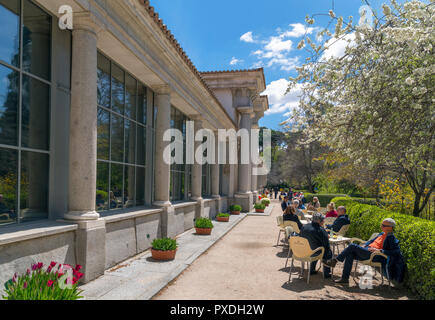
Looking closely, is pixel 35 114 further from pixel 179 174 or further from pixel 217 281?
pixel 179 174

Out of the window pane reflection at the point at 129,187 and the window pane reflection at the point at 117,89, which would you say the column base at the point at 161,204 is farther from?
the window pane reflection at the point at 117,89

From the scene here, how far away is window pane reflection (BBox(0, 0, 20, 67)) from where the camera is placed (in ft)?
14.6

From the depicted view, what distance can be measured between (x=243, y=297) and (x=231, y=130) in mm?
15149

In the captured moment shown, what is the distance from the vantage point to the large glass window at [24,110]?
177 inches

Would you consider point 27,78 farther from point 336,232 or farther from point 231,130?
point 231,130

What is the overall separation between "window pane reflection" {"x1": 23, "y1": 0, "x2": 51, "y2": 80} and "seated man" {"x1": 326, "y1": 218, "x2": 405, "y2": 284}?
655 centimetres

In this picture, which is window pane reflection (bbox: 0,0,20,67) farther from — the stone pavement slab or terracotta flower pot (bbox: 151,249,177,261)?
terracotta flower pot (bbox: 151,249,177,261)

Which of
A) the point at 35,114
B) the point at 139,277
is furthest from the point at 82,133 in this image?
the point at 139,277

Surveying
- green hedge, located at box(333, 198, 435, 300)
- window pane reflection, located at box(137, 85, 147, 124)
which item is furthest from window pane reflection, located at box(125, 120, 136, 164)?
green hedge, located at box(333, 198, 435, 300)

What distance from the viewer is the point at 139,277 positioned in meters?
5.73

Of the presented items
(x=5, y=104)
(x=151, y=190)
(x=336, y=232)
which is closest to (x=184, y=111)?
(x=151, y=190)

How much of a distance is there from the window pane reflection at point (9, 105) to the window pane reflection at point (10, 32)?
20cm

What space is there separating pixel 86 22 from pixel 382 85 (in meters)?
5.36

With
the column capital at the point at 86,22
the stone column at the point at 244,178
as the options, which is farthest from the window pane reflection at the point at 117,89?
the stone column at the point at 244,178
